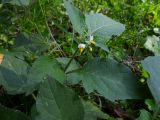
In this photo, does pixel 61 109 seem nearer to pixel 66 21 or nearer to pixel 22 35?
pixel 22 35

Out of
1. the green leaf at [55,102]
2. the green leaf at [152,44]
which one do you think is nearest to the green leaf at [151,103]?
the green leaf at [55,102]

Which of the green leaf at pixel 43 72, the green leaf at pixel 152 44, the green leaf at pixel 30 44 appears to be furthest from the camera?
the green leaf at pixel 152 44

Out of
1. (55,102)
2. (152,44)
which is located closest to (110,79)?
(55,102)

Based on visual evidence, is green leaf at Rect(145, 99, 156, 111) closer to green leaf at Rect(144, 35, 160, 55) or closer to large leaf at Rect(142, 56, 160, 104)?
large leaf at Rect(142, 56, 160, 104)

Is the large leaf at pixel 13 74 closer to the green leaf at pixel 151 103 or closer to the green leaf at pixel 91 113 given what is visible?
the green leaf at pixel 91 113

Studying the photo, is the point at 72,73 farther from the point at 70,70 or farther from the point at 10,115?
the point at 10,115

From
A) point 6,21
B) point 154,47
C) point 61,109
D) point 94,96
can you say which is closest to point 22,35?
point 6,21

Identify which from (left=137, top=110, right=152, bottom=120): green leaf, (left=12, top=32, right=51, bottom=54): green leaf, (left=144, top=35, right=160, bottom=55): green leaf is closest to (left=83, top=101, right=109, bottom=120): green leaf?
(left=137, top=110, right=152, bottom=120): green leaf
